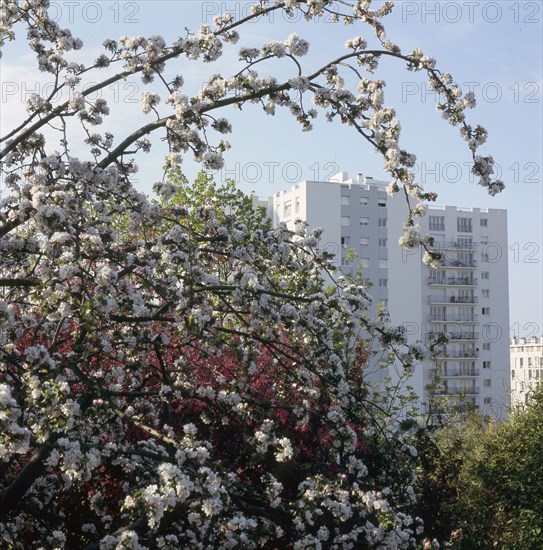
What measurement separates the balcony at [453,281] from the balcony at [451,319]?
2.99 m

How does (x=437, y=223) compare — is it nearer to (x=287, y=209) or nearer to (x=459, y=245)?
(x=459, y=245)

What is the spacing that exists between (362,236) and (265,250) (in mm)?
67423

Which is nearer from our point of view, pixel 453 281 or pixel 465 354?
pixel 465 354

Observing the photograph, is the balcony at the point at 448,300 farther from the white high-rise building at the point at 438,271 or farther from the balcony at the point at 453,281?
the balcony at the point at 453,281

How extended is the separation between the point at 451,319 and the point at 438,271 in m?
11.2

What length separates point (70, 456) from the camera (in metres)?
4.80

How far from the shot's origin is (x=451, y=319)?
8375 centimetres

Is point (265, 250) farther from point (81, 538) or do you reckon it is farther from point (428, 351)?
point (81, 538)

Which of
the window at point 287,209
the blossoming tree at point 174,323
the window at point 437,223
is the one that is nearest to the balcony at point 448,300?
the window at point 437,223

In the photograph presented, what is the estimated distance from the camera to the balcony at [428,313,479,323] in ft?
273

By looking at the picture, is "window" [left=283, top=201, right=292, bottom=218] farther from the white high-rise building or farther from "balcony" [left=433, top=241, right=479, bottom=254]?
"balcony" [left=433, top=241, right=479, bottom=254]

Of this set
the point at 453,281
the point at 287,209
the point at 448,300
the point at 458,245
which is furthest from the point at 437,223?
the point at 287,209

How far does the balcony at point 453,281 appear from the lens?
83.0 meters

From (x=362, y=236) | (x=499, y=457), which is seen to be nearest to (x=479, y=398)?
(x=362, y=236)
